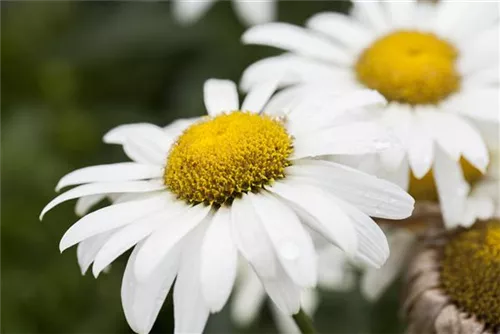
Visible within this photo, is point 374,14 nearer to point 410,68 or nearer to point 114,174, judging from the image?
point 410,68

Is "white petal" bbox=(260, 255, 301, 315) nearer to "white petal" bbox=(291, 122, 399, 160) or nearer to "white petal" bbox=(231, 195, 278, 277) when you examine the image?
"white petal" bbox=(231, 195, 278, 277)

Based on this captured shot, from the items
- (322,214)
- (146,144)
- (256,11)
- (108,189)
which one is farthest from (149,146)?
(256,11)

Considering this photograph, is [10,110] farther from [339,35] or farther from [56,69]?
[339,35]

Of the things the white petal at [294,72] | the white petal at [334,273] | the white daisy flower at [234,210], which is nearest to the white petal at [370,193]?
the white daisy flower at [234,210]

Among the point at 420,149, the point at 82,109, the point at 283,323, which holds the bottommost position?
the point at 283,323

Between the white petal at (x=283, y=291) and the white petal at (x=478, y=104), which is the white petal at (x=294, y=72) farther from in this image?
the white petal at (x=283, y=291)

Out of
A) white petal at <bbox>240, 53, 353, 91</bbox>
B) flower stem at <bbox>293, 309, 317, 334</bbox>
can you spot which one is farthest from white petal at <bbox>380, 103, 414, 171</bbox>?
flower stem at <bbox>293, 309, 317, 334</bbox>

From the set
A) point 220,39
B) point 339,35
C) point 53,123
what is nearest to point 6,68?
point 53,123
